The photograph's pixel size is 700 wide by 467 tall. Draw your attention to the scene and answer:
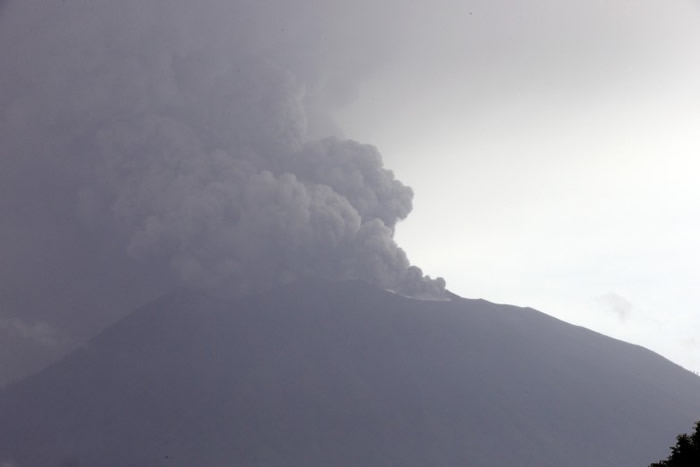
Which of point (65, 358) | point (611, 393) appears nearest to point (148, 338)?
point (65, 358)

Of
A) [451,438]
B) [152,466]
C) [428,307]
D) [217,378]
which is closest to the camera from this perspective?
[152,466]

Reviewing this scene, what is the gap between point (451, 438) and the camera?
132625 mm

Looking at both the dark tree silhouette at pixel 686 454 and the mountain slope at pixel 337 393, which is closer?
the dark tree silhouette at pixel 686 454

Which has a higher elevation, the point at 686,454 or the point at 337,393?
the point at 337,393

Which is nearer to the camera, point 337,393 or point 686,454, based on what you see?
point 686,454

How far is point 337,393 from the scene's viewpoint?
140 m

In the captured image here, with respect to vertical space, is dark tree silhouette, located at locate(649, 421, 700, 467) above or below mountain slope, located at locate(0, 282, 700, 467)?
below

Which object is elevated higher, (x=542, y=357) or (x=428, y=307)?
(x=428, y=307)

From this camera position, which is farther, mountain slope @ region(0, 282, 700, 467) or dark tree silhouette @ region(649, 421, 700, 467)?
mountain slope @ region(0, 282, 700, 467)

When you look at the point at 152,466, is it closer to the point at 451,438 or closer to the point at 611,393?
the point at 451,438

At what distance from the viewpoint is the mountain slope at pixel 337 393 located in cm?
12756

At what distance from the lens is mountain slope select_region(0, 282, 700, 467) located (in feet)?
419

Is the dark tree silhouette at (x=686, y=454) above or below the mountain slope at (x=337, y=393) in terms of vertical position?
below

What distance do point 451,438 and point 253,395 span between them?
3396cm
